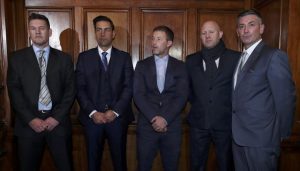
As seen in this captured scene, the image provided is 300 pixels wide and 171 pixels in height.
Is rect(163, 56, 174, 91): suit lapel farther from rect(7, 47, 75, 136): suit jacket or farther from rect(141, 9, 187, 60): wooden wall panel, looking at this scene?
rect(7, 47, 75, 136): suit jacket

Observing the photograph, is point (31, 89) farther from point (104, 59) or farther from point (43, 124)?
point (104, 59)

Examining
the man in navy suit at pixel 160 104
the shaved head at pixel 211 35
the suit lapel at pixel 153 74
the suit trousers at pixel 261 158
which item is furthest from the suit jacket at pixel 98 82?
the suit trousers at pixel 261 158

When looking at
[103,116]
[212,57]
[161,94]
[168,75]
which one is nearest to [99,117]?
[103,116]

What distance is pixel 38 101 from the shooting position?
250 centimetres

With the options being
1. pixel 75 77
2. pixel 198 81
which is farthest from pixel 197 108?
pixel 75 77

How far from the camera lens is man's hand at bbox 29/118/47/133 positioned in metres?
2.42

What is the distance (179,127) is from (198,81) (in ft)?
1.44

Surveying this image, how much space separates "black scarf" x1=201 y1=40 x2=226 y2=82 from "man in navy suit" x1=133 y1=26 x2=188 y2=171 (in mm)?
221

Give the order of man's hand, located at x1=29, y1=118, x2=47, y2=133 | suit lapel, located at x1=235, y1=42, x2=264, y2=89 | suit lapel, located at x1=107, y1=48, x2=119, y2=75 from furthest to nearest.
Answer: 1. suit lapel, located at x1=107, y1=48, x2=119, y2=75
2. man's hand, located at x1=29, y1=118, x2=47, y2=133
3. suit lapel, located at x1=235, y1=42, x2=264, y2=89

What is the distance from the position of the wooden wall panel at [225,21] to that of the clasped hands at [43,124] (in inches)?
69.1

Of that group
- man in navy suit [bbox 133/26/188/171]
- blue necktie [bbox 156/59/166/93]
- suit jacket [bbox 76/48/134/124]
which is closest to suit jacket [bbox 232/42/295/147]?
man in navy suit [bbox 133/26/188/171]

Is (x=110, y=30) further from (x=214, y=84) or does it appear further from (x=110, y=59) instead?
(x=214, y=84)

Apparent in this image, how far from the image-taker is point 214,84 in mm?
2510

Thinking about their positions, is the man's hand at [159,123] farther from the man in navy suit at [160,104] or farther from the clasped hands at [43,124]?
the clasped hands at [43,124]
